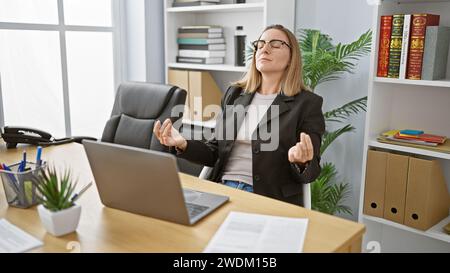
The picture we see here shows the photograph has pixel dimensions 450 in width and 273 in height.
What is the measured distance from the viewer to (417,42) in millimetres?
2062

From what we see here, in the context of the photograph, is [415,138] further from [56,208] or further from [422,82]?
[56,208]

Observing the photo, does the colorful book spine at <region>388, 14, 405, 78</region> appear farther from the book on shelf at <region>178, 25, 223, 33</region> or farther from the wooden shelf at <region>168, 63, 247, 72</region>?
the book on shelf at <region>178, 25, 223, 33</region>

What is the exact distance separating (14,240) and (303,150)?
2.91 ft

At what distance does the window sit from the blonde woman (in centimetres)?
143

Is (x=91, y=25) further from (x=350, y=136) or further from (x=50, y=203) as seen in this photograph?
(x=50, y=203)

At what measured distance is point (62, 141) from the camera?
2.14 metres

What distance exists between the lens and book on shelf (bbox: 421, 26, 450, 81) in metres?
2.02

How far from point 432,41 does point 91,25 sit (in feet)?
7.09

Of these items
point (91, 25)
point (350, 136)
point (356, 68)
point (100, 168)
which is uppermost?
point (91, 25)

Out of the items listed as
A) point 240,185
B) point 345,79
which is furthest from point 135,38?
point 240,185

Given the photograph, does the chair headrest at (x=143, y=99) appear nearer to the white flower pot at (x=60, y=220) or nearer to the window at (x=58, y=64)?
the window at (x=58, y=64)

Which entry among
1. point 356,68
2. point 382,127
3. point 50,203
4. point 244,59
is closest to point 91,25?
point 244,59

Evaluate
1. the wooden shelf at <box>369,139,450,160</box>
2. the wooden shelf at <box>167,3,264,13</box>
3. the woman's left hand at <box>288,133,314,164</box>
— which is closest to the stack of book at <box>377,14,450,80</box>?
the wooden shelf at <box>369,139,450,160</box>
